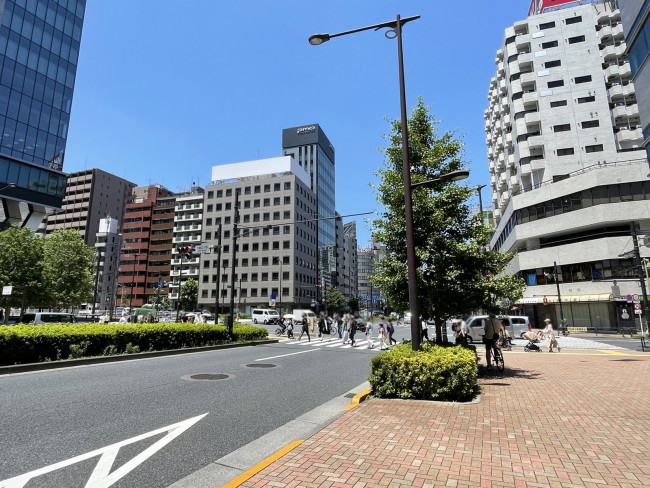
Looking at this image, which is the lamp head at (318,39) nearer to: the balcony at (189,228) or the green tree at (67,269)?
the green tree at (67,269)

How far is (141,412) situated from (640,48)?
761 inches

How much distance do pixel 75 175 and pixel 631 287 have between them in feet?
417

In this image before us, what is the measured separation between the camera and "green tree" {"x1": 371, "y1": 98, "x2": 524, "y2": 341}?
396 inches

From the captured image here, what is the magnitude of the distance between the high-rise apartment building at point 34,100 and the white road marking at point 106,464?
46474 millimetres

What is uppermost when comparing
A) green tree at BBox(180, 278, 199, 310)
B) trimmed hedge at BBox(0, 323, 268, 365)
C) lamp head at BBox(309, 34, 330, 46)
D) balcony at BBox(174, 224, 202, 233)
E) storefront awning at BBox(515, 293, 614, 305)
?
balcony at BBox(174, 224, 202, 233)

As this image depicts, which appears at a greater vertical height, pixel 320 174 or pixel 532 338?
pixel 320 174

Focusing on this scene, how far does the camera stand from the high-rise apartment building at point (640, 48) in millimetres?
13227

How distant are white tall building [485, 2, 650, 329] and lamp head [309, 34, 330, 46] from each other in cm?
3255

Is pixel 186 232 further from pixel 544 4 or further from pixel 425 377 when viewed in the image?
pixel 425 377

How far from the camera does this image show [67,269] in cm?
4544

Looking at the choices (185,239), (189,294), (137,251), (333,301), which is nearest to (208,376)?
(189,294)

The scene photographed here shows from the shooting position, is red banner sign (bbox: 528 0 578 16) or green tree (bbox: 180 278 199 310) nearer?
red banner sign (bbox: 528 0 578 16)

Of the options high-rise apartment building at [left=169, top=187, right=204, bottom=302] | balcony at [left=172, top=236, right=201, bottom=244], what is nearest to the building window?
high-rise apartment building at [left=169, top=187, right=204, bottom=302]

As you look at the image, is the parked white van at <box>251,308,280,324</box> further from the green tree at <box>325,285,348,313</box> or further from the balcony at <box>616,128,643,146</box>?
the balcony at <box>616,128,643,146</box>
